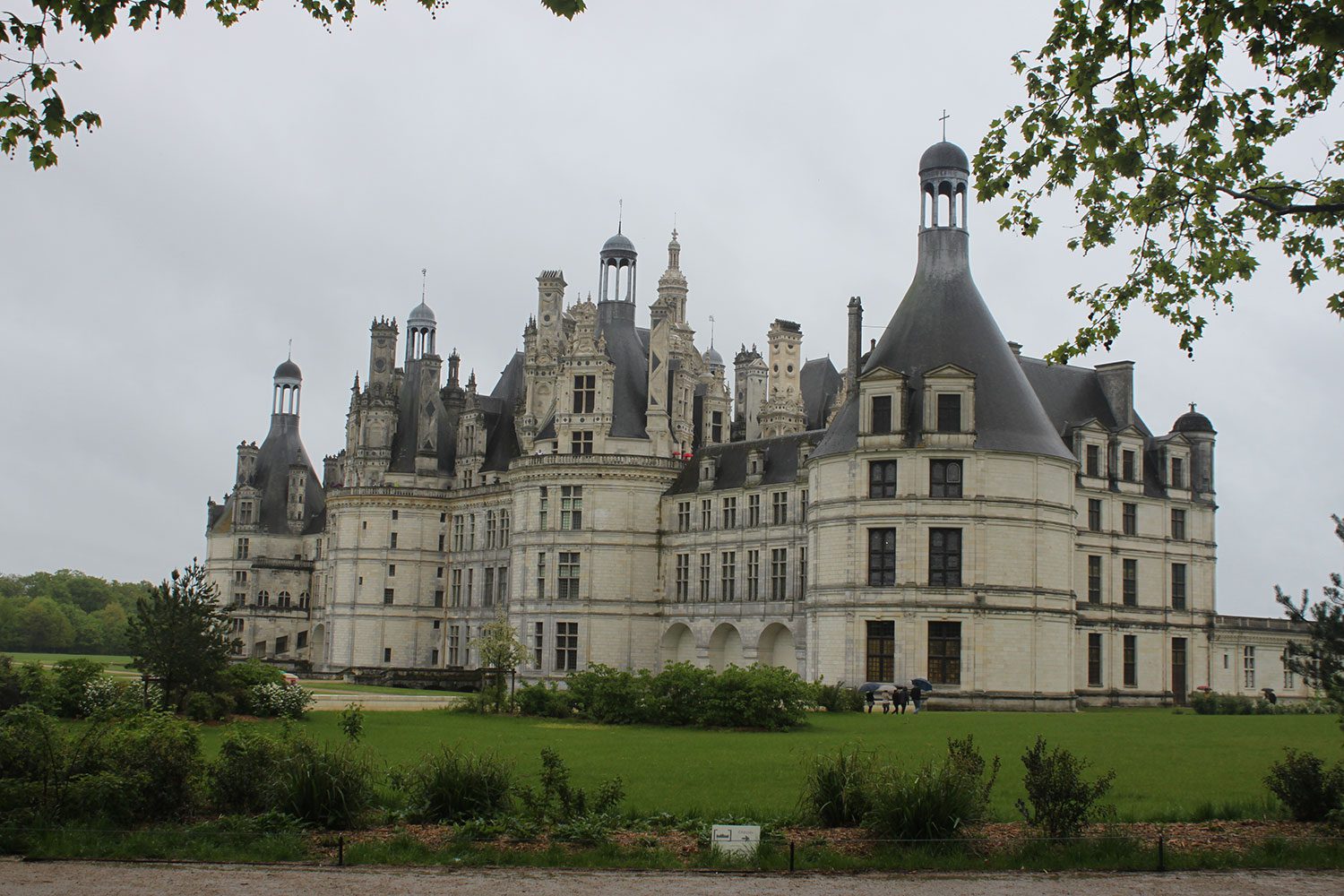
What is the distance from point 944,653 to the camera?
49.1m

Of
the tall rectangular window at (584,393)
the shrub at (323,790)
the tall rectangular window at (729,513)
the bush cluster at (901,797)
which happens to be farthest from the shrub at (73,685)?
the tall rectangular window at (584,393)

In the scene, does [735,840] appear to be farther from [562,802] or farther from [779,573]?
[779,573]

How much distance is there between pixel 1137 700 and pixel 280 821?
1803 inches

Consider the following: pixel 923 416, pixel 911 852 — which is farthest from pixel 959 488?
pixel 911 852

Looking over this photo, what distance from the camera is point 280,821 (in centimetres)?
1698

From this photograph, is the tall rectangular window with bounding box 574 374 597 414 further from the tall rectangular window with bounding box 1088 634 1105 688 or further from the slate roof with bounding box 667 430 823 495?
the tall rectangular window with bounding box 1088 634 1105 688

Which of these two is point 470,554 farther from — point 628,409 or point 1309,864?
point 1309,864

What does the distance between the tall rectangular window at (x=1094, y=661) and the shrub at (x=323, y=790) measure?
4275cm

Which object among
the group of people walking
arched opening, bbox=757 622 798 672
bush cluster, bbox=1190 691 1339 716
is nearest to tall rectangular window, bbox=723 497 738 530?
arched opening, bbox=757 622 798 672

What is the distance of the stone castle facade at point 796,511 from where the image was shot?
162 feet

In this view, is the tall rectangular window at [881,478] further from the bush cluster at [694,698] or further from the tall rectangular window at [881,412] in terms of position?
the bush cluster at [694,698]

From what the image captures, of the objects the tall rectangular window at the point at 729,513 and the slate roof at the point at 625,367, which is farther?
the slate roof at the point at 625,367

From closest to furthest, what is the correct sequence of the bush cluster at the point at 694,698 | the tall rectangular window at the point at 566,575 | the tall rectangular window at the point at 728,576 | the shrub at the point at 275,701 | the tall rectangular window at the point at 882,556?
the bush cluster at the point at 694,698 < the shrub at the point at 275,701 < the tall rectangular window at the point at 882,556 < the tall rectangular window at the point at 728,576 < the tall rectangular window at the point at 566,575

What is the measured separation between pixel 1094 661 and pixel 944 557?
1052 centimetres
